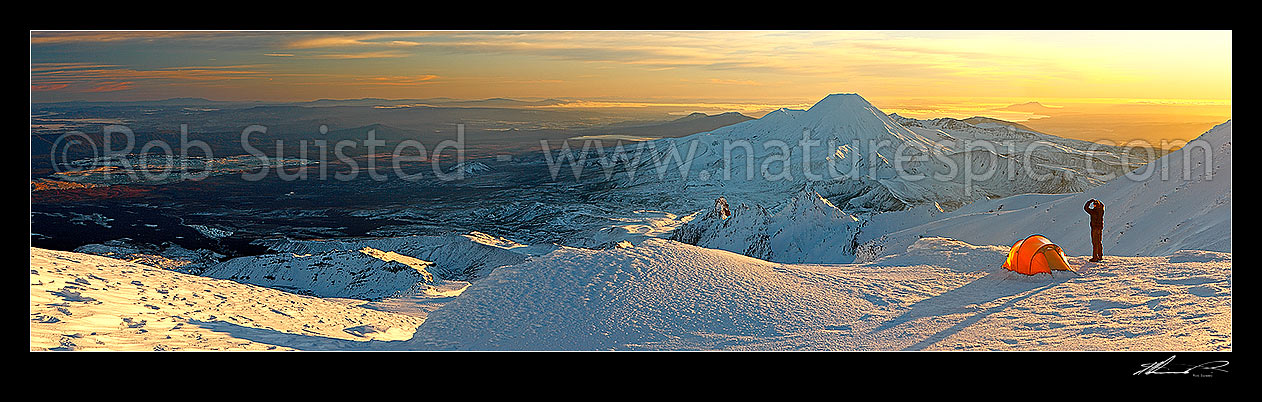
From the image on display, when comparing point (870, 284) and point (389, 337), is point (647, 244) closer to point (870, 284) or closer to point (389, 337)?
point (870, 284)

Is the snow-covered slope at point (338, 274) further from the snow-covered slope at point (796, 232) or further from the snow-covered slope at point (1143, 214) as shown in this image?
the snow-covered slope at point (1143, 214)

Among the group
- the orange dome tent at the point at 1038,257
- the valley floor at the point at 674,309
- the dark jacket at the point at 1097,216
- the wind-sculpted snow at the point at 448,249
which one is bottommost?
the wind-sculpted snow at the point at 448,249

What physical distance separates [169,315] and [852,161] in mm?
148202

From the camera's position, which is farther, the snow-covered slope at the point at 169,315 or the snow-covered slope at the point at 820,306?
the snow-covered slope at the point at 820,306

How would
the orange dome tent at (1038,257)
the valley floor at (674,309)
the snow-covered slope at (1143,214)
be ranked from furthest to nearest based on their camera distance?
the snow-covered slope at (1143,214) < the orange dome tent at (1038,257) < the valley floor at (674,309)

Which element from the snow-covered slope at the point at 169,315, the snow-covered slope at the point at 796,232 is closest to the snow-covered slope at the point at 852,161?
the snow-covered slope at the point at 796,232

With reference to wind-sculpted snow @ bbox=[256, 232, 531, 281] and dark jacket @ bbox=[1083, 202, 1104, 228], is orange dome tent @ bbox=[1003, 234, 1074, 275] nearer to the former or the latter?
dark jacket @ bbox=[1083, 202, 1104, 228]

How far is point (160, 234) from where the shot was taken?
90.3 metres

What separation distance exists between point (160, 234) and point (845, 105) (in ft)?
422

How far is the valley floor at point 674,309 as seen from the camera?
8.95 metres

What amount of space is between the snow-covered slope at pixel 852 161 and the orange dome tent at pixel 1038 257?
11996cm

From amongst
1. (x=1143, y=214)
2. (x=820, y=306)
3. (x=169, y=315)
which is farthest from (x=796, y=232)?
(x=169, y=315)

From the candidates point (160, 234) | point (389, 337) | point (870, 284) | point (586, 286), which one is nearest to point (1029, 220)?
point (870, 284)

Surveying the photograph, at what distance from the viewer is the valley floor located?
8.95 m
